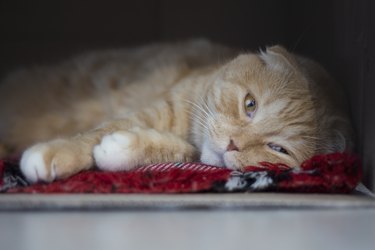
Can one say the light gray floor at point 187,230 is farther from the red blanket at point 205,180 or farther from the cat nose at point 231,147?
the cat nose at point 231,147

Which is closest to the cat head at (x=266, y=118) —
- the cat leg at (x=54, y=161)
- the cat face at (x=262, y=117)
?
the cat face at (x=262, y=117)

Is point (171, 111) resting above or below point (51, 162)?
above

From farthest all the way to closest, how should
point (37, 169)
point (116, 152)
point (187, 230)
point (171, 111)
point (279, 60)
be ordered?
1. point (171, 111)
2. point (279, 60)
3. point (116, 152)
4. point (37, 169)
5. point (187, 230)

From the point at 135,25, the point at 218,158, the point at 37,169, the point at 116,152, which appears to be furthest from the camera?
the point at 135,25

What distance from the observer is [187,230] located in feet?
3.33

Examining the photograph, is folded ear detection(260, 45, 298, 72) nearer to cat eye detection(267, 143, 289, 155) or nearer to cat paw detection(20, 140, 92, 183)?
cat eye detection(267, 143, 289, 155)

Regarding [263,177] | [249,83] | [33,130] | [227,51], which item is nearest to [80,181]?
[263,177]

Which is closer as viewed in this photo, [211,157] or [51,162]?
[51,162]

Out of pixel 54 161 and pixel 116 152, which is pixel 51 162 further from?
pixel 116 152

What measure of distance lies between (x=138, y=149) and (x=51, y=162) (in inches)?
12.1

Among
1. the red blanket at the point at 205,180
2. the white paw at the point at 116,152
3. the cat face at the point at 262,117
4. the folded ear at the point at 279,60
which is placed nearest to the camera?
the red blanket at the point at 205,180

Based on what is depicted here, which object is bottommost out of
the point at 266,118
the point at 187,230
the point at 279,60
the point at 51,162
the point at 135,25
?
the point at 187,230

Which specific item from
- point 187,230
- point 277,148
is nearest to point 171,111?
point 277,148

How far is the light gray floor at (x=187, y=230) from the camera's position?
0.94 meters
